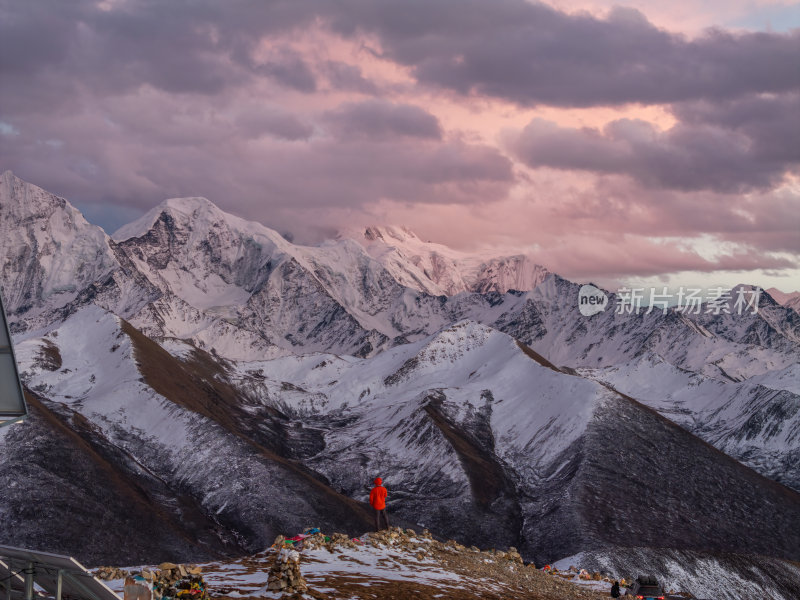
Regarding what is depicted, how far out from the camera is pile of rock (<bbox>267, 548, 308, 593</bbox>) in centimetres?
4397

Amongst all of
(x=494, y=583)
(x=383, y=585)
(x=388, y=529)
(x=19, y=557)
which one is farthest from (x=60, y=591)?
(x=388, y=529)

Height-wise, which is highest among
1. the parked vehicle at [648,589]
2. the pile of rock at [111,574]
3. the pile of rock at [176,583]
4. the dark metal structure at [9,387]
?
the dark metal structure at [9,387]

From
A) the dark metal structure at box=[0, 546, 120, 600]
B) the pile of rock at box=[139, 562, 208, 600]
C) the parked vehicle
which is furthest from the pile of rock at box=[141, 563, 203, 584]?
the parked vehicle

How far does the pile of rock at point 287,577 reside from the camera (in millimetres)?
43969

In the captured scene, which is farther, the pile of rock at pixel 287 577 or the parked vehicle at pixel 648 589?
the parked vehicle at pixel 648 589

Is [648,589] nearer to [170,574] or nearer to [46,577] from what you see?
[170,574]

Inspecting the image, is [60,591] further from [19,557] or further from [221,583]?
[221,583]

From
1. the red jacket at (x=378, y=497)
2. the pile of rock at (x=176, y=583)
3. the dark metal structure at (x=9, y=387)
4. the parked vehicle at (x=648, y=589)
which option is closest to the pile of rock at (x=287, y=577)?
the pile of rock at (x=176, y=583)

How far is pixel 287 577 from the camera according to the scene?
4419 centimetres

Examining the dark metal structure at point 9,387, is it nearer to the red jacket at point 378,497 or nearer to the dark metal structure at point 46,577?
the dark metal structure at point 46,577

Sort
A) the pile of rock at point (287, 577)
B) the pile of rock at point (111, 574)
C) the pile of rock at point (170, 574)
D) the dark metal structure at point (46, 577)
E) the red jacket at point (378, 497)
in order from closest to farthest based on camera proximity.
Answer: the dark metal structure at point (46, 577) → the pile of rock at point (170, 574) → the pile of rock at point (287, 577) → the pile of rock at point (111, 574) → the red jacket at point (378, 497)

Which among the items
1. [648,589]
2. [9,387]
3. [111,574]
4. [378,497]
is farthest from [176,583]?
[648,589]

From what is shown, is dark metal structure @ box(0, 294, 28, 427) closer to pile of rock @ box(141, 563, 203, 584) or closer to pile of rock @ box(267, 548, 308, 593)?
pile of rock @ box(141, 563, 203, 584)

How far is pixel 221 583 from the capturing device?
153ft
